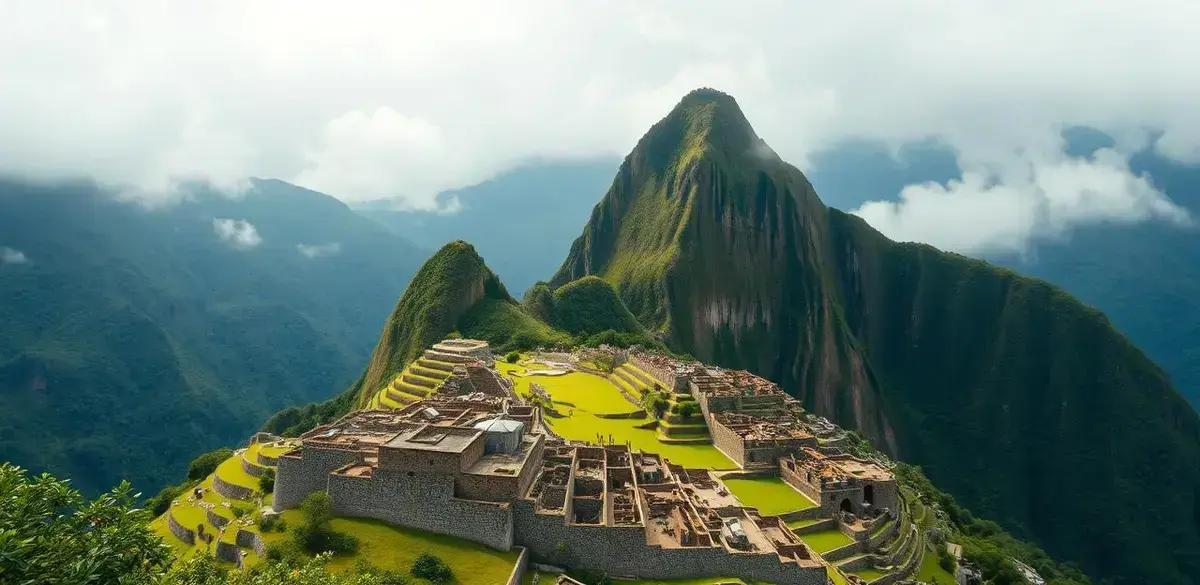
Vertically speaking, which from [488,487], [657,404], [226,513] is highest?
[657,404]

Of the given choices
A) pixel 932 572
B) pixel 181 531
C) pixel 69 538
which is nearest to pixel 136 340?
pixel 181 531

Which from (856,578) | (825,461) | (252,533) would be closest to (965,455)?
(825,461)

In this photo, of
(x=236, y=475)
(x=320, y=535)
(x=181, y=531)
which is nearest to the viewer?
(x=320, y=535)

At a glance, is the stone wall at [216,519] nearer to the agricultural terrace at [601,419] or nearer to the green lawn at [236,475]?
the green lawn at [236,475]

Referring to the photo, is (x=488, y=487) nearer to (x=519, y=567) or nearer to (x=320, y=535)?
(x=519, y=567)

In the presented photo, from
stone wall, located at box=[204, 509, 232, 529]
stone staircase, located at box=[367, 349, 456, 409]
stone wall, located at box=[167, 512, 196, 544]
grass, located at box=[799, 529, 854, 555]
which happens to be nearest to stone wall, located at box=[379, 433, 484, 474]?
stone wall, located at box=[204, 509, 232, 529]

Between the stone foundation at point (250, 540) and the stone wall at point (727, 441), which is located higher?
the stone wall at point (727, 441)

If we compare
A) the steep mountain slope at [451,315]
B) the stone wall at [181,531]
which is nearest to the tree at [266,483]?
the stone wall at [181,531]
